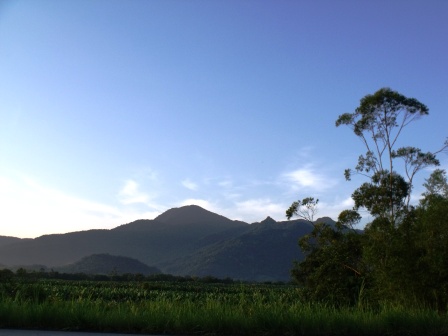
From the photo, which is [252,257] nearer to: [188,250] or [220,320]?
[188,250]

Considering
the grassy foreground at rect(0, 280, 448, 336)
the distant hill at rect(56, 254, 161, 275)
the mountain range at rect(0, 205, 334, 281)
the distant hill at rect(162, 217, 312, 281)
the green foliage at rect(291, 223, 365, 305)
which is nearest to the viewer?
the grassy foreground at rect(0, 280, 448, 336)

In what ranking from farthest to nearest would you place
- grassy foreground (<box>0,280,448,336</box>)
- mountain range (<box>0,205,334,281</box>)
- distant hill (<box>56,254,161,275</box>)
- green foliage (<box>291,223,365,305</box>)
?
mountain range (<box>0,205,334,281</box>) < distant hill (<box>56,254,161,275</box>) < green foliage (<box>291,223,365,305</box>) < grassy foreground (<box>0,280,448,336</box>)

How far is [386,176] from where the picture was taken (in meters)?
26.0

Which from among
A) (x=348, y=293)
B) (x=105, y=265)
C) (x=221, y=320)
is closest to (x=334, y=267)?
(x=348, y=293)

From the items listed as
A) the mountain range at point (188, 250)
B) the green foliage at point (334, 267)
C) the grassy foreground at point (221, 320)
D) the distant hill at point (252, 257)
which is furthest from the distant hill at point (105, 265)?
the grassy foreground at point (221, 320)

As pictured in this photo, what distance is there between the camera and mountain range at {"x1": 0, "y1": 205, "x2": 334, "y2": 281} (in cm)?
14425

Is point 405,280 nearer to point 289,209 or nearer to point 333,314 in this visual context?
point 333,314

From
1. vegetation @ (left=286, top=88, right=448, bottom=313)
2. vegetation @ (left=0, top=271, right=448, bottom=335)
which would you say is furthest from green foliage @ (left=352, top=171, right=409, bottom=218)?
vegetation @ (left=0, top=271, right=448, bottom=335)

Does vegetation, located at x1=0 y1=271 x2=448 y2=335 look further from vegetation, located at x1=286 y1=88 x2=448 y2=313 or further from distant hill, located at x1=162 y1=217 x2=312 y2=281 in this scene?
distant hill, located at x1=162 y1=217 x2=312 y2=281

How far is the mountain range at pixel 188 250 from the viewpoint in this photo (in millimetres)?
144250

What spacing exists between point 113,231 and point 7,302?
7623 inches

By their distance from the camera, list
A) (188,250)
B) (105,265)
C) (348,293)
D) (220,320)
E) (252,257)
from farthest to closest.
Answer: (188,250), (252,257), (105,265), (348,293), (220,320)

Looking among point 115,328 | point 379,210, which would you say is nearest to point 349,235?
point 379,210

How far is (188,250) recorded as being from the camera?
181 m
